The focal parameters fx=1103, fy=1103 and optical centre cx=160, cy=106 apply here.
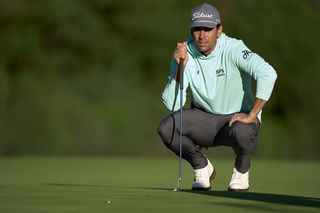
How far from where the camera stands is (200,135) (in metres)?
7.28

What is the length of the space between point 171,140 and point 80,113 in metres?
9.08

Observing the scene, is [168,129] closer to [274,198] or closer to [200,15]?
[200,15]

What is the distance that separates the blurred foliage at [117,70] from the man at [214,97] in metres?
8.73

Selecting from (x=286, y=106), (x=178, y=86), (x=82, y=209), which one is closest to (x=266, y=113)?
(x=286, y=106)

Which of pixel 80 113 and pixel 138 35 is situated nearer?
pixel 80 113

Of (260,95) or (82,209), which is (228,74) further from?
(82,209)

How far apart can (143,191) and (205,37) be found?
1076 mm

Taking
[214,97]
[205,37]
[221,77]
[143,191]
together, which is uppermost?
[205,37]

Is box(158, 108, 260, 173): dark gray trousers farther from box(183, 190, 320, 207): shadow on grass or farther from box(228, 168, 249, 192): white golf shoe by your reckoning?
box(183, 190, 320, 207): shadow on grass

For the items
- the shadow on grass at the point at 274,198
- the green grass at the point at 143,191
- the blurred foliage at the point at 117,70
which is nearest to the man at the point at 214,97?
the green grass at the point at 143,191

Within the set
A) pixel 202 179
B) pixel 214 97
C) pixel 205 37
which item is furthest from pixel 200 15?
pixel 202 179

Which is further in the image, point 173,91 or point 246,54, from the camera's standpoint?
point 173,91

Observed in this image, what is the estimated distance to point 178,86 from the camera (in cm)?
737

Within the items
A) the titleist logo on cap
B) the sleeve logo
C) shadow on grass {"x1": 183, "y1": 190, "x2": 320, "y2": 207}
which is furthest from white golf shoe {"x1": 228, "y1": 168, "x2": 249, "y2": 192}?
the titleist logo on cap
